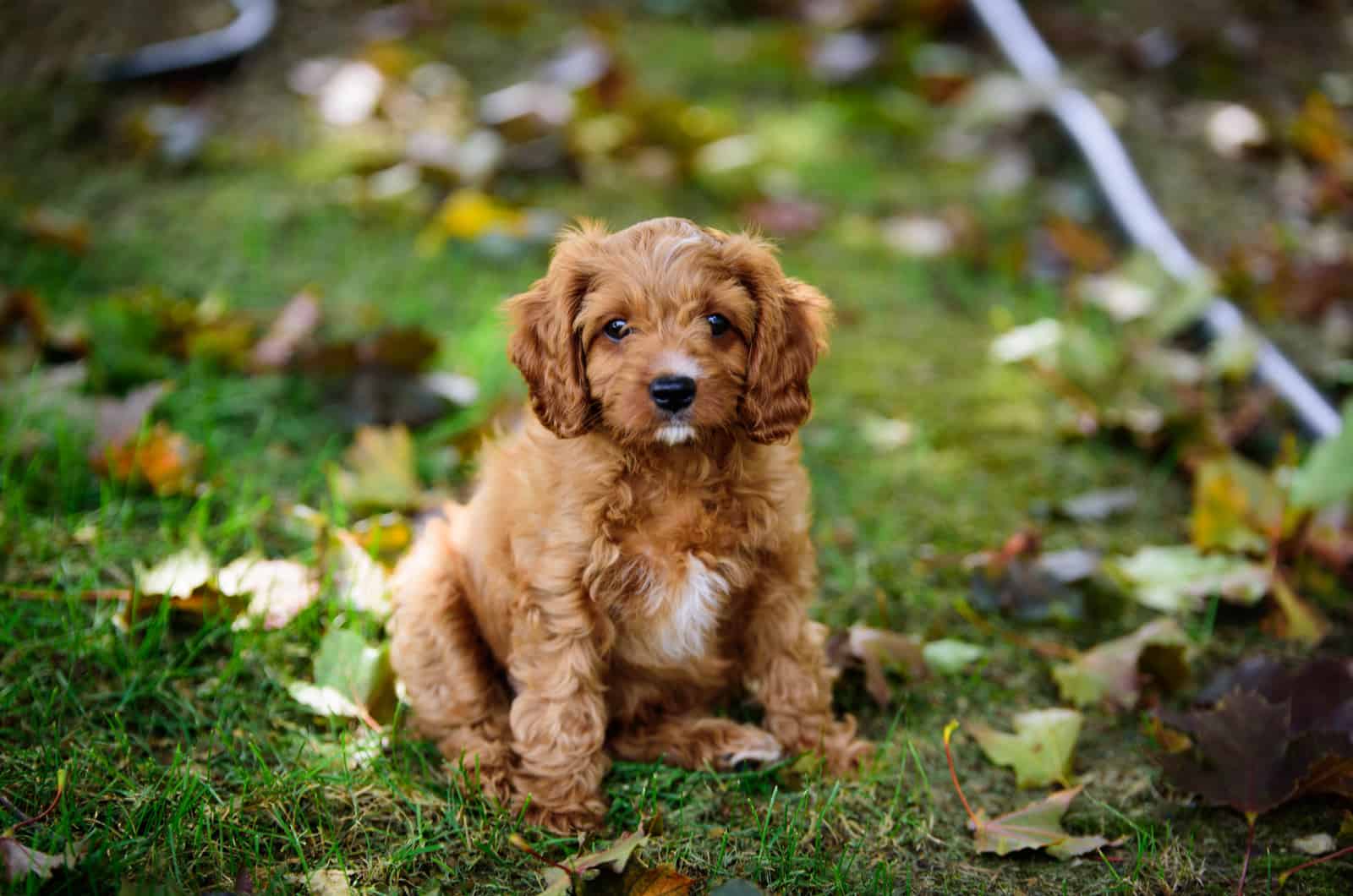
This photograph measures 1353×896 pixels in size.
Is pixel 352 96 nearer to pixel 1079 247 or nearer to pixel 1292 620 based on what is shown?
pixel 1079 247

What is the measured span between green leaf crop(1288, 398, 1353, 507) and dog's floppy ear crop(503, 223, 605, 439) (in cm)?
236

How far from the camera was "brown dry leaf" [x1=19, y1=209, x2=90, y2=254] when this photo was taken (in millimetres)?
4988

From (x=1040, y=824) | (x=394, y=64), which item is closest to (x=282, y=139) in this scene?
(x=394, y=64)

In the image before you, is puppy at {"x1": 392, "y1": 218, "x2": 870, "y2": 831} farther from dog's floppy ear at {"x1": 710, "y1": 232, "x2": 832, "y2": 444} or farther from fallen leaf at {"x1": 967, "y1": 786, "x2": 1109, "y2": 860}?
fallen leaf at {"x1": 967, "y1": 786, "x2": 1109, "y2": 860}

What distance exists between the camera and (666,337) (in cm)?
262

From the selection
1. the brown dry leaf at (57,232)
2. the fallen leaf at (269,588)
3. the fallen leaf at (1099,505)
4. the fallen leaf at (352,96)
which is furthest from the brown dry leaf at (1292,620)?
the fallen leaf at (352,96)

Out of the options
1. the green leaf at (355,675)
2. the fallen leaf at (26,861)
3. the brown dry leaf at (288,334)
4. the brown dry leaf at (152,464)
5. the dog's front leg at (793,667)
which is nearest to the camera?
the fallen leaf at (26,861)

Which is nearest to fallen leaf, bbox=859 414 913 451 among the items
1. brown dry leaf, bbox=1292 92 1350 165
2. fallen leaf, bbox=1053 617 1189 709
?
fallen leaf, bbox=1053 617 1189 709

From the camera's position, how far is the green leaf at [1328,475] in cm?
345

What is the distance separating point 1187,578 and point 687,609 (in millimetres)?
1865

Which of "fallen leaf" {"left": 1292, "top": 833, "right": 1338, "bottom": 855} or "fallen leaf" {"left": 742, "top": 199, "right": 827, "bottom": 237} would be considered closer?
"fallen leaf" {"left": 1292, "top": 833, "right": 1338, "bottom": 855}

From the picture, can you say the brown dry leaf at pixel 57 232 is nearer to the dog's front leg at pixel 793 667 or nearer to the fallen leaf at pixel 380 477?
the fallen leaf at pixel 380 477

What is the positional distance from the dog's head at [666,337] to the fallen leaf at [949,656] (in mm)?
1031

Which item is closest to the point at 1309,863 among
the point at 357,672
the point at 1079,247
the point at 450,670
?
the point at 450,670
